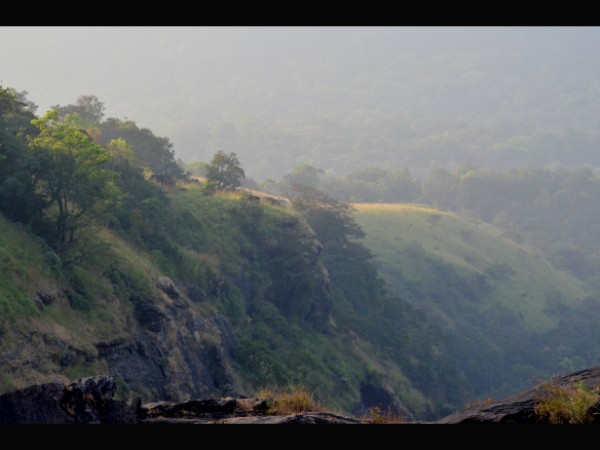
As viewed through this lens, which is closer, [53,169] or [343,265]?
[53,169]

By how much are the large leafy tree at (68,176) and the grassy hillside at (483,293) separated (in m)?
56.1

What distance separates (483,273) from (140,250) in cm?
8022

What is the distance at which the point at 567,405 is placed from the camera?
32.6 feet

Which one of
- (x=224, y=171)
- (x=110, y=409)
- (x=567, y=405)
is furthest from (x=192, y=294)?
(x=567, y=405)

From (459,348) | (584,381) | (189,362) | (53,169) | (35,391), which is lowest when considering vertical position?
(459,348)

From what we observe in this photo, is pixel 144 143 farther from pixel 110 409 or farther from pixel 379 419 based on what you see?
pixel 379 419

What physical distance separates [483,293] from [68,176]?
83.6m

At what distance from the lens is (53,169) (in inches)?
926

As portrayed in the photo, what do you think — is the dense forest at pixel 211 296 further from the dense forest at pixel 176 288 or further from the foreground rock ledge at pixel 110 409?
the foreground rock ledge at pixel 110 409

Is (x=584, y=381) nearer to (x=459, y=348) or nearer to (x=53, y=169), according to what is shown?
(x=53, y=169)

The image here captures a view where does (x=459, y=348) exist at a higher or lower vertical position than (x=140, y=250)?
lower

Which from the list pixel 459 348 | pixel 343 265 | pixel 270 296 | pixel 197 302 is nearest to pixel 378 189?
pixel 459 348

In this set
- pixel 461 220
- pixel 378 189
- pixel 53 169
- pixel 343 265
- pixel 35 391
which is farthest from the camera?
pixel 378 189

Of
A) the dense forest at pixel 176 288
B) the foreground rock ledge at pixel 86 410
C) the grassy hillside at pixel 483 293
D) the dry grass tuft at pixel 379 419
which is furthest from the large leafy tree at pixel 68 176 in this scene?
the grassy hillside at pixel 483 293
